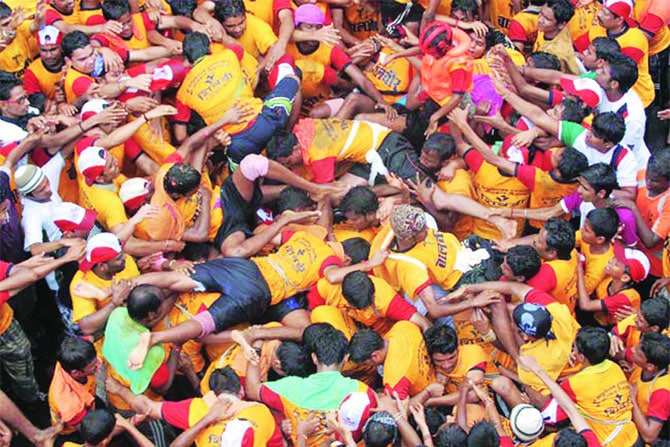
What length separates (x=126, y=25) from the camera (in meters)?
10.7

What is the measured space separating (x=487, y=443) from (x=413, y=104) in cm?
402

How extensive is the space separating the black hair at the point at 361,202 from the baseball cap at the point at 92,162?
1824 millimetres

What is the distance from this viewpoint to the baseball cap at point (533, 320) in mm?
8422

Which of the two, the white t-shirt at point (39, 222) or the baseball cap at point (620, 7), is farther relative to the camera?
the baseball cap at point (620, 7)

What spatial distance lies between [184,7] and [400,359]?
4.07 m

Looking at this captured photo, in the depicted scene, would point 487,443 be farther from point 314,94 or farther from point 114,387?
point 314,94

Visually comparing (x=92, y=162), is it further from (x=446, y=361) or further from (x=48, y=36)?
(x=446, y=361)

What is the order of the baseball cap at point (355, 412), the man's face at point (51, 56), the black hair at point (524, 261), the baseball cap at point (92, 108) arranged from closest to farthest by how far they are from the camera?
the baseball cap at point (355, 412)
the black hair at point (524, 261)
the baseball cap at point (92, 108)
the man's face at point (51, 56)

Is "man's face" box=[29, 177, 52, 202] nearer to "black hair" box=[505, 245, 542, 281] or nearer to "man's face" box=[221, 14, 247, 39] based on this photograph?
"man's face" box=[221, 14, 247, 39]

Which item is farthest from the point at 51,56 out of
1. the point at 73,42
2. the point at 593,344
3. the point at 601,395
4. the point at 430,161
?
the point at 601,395

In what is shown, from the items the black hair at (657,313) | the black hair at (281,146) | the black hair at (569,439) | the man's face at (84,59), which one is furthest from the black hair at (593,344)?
the man's face at (84,59)

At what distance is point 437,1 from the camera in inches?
439

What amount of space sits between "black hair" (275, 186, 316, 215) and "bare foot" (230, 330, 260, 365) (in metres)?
1.42

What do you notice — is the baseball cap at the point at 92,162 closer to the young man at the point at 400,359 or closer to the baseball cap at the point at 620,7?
the young man at the point at 400,359
